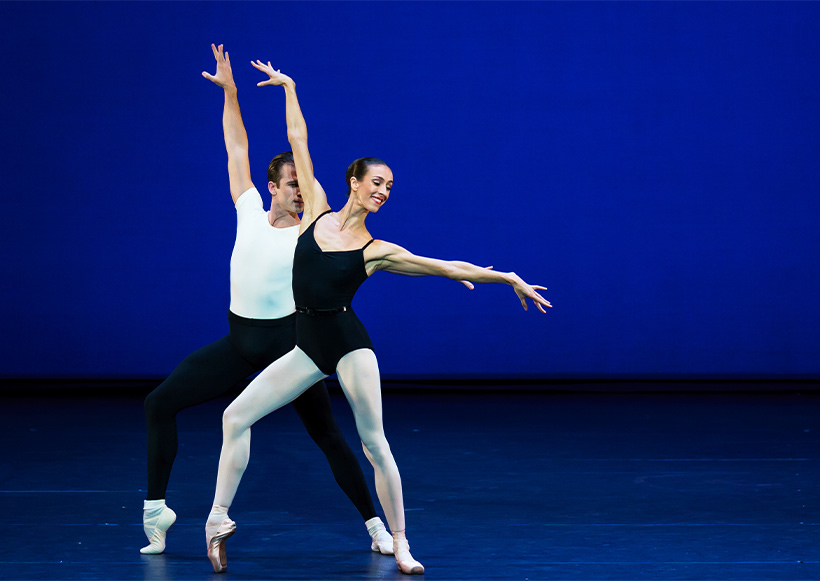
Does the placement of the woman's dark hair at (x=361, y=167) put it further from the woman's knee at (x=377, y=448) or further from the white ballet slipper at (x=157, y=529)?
the white ballet slipper at (x=157, y=529)

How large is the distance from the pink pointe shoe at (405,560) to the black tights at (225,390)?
0.25m

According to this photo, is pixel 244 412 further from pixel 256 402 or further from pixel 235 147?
pixel 235 147

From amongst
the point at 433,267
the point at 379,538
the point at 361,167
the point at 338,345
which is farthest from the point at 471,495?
the point at 361,167

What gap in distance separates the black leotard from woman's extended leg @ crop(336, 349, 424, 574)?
0.04 metres

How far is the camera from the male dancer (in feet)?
10.8

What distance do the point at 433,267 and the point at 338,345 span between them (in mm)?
344

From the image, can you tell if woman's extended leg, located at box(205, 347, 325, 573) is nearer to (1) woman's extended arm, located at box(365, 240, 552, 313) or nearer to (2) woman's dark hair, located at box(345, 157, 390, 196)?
(1) woman's extended arm, located at box(365, 240, 552, 313)

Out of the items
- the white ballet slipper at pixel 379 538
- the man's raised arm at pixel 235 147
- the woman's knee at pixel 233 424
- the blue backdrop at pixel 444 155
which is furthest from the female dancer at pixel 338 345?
the blue backdrop at pixel 444 155

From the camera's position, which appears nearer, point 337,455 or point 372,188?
point 372,188

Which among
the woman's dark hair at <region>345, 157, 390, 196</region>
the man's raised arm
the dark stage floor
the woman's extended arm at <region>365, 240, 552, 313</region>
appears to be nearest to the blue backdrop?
the dark stage floor

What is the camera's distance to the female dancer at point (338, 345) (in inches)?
120

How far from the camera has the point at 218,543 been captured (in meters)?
3.05

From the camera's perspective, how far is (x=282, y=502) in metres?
4.11

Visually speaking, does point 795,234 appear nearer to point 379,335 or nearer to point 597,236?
point 597,236
